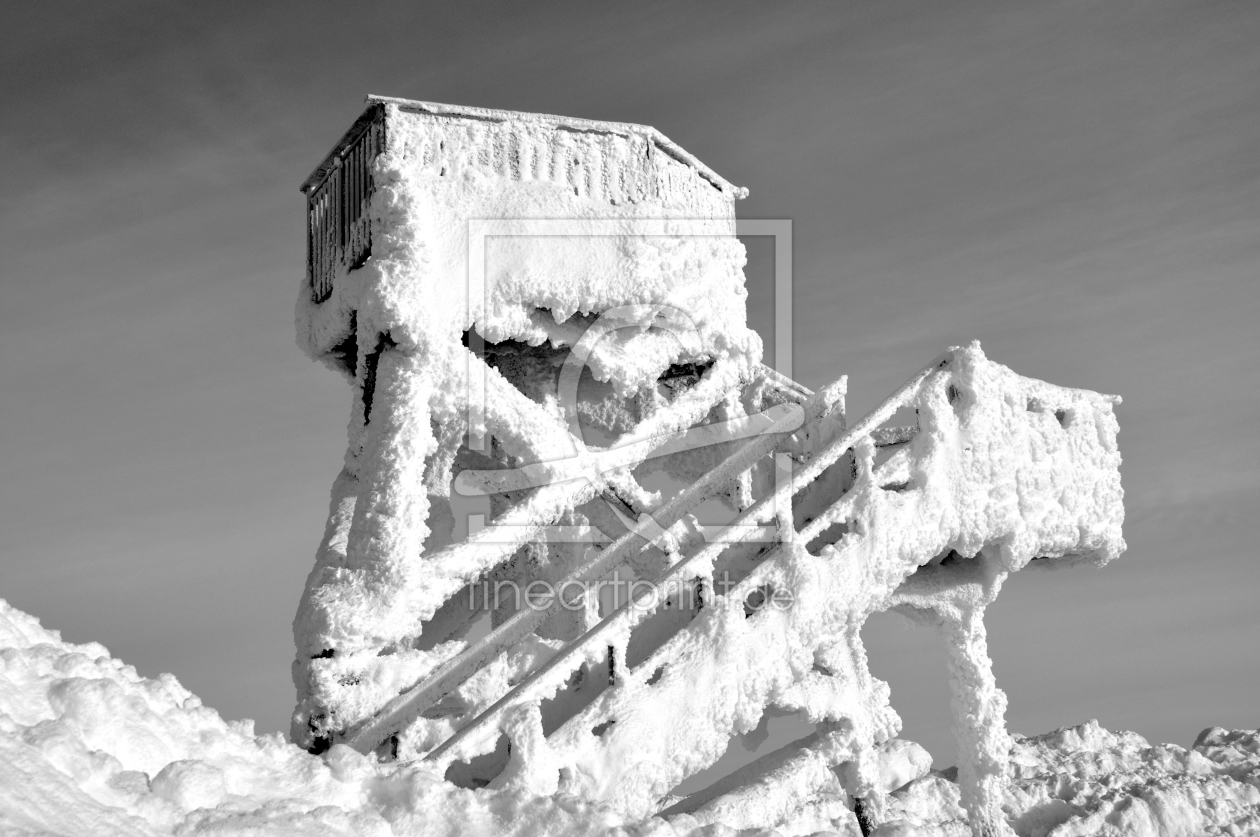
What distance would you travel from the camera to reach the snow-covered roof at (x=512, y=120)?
11.6 metres

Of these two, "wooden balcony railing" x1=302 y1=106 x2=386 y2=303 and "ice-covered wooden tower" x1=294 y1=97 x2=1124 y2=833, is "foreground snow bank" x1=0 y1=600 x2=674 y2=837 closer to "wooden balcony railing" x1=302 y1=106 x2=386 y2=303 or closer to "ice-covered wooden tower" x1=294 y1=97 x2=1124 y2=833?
"ice-covered wooden tower" x1=294 y1=97 x2=1124 y2=833

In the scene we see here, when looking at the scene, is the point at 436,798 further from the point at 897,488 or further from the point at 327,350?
the point at 327,350

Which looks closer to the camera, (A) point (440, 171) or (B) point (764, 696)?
(B) point (764, 696)

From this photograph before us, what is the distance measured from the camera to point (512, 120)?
1202 centimetres

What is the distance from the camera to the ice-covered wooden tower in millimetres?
9992

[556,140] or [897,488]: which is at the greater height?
[556,140]

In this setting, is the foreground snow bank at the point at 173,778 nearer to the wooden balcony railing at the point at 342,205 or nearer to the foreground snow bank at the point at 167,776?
the foreground snow bank at the point at 167,776

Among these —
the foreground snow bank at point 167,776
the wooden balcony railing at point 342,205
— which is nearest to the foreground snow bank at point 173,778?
the foreground snow bank at point 167,776

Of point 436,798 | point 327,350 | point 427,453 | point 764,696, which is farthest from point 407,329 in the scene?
point 436,798

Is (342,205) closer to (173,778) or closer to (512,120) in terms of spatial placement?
(512,120)

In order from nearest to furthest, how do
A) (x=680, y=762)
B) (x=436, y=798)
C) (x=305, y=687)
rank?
(x=436, y=798)
(x=680, y=762)
(x=305, y=687)

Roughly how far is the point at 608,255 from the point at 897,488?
3506 mm

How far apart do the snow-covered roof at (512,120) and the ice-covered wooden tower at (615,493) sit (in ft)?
0.10

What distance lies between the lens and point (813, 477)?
1083 cm
